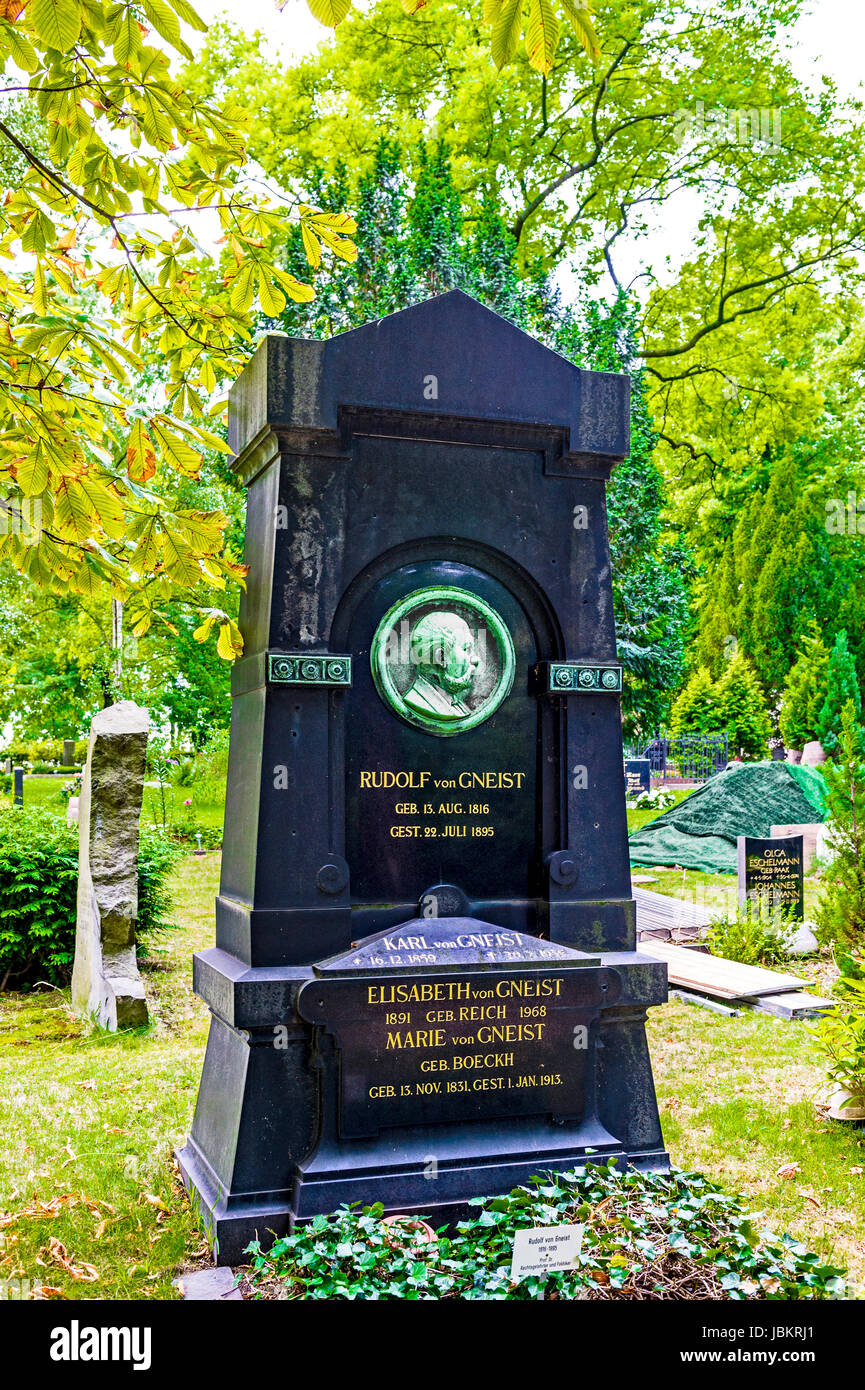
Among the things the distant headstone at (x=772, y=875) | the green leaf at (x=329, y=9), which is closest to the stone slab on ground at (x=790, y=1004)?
the distant headstone at (x=772, y=875)

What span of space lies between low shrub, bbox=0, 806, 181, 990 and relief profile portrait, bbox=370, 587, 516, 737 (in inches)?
198

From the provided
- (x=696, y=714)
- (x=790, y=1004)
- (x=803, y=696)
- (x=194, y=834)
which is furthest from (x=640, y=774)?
(x=790, y=1004)

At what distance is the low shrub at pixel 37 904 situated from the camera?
27.3 feet

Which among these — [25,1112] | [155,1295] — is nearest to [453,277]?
[25,1112]

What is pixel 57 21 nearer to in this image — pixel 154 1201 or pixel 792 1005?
pixel 154 1201

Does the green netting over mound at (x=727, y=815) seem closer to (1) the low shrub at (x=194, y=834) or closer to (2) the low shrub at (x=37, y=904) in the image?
(1) the low shrub at (x=194, y=834)

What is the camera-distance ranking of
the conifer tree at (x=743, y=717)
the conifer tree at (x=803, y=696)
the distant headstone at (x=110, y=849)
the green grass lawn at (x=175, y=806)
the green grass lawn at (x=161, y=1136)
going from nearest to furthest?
the green grass lawn at (x=161, y=1136) < the distant headstone at (x=110, y=849) < the green grass lawn at (x=175, y=806) < the conifer tree at (x=743, y=717) < the conifer tree at (x=803, y=696)

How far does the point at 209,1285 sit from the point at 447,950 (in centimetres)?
141

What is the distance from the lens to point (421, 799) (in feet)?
14.5

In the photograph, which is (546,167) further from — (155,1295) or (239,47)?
(155,1295)

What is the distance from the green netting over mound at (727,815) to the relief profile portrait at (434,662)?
10905 mm

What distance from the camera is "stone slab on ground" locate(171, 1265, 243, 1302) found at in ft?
11.3

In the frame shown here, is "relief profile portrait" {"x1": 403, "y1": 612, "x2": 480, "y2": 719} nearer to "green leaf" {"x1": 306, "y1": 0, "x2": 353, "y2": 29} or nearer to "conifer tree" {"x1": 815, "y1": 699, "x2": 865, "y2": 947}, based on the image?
"green leaf" {"x1": 306, "y1": 0, "x2": 353, "y2": 29}

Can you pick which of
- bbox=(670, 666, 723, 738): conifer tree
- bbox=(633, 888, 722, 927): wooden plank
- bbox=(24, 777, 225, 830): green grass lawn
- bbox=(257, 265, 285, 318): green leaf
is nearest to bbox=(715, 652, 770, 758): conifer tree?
bbox=(670, 666, 723, 738): conifer tree
